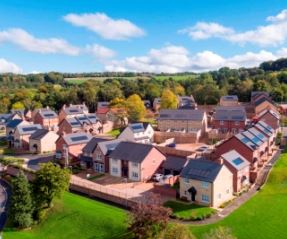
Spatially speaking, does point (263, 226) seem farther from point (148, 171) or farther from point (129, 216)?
point (148, 171)

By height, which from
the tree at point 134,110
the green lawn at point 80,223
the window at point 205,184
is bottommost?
the green lawn at point 80,223

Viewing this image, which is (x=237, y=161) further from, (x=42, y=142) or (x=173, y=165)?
(x=42, y=142)

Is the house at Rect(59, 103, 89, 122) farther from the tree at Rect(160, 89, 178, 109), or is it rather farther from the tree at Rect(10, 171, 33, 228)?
the tree at Rect(10, 171, 33, 228)

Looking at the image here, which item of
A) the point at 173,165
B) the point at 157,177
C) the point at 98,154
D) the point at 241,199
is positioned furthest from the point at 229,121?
the point at 241,199

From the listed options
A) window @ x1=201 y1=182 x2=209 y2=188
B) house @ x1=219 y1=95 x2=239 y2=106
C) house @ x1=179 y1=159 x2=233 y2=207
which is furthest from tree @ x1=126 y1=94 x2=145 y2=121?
window @ x1=201 y1=182 x2=209 y2=188

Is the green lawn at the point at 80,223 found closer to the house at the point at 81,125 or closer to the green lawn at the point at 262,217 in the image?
the green lawn at the point at 262,217

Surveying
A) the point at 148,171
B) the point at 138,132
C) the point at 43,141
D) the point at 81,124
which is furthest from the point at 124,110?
the point at 148,171

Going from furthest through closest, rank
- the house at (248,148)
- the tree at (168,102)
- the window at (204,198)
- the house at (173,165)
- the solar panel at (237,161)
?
the tree at (168,102), the house at (173,165), the house at (248,148), the solar panel at (237,161), the window at (204,198)

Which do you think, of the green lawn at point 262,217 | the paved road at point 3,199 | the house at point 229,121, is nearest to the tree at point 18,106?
the paved road at point 3,199
